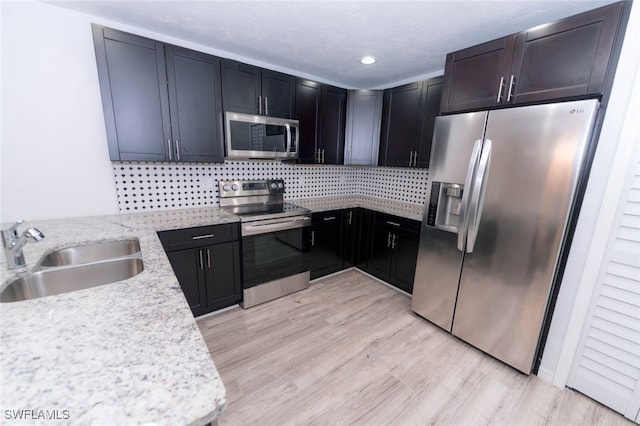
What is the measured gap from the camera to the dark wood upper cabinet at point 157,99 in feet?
6.12

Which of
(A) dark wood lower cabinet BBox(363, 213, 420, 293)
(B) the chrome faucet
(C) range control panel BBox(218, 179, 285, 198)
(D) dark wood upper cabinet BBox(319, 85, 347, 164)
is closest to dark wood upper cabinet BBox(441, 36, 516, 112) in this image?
(A) dark wood lower cabinet BBox(363, 213, 420, 293)

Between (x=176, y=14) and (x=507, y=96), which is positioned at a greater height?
(x=176, y=14)

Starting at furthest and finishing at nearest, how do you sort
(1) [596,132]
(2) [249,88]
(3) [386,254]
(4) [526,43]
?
(3) [386,254]
(2) [249,88]
(4) [526,43]
(1) [596,132]

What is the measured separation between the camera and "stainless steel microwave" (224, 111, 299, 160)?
91.7 inches

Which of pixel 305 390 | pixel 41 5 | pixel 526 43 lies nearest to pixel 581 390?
pixel 305 390

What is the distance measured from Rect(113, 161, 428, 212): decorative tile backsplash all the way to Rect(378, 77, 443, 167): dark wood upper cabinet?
1.09 feet

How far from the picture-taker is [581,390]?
5.60ft

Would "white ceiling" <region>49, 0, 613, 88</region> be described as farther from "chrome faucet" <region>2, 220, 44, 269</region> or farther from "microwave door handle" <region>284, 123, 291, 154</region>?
"chrome faucet" <region>2, 220, 44, 269</region>

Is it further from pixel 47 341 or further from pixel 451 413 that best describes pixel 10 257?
pixel 451 413

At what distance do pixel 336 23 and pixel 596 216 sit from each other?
2.14 m

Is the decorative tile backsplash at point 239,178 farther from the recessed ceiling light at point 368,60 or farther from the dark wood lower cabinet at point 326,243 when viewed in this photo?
the recessed ceiling light at point 368,60

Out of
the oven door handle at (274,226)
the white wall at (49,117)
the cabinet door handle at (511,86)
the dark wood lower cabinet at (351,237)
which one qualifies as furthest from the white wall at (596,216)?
the white wall at (49,117)

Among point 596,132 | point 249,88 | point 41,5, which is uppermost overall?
point 41,5

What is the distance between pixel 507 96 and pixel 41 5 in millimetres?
3314
